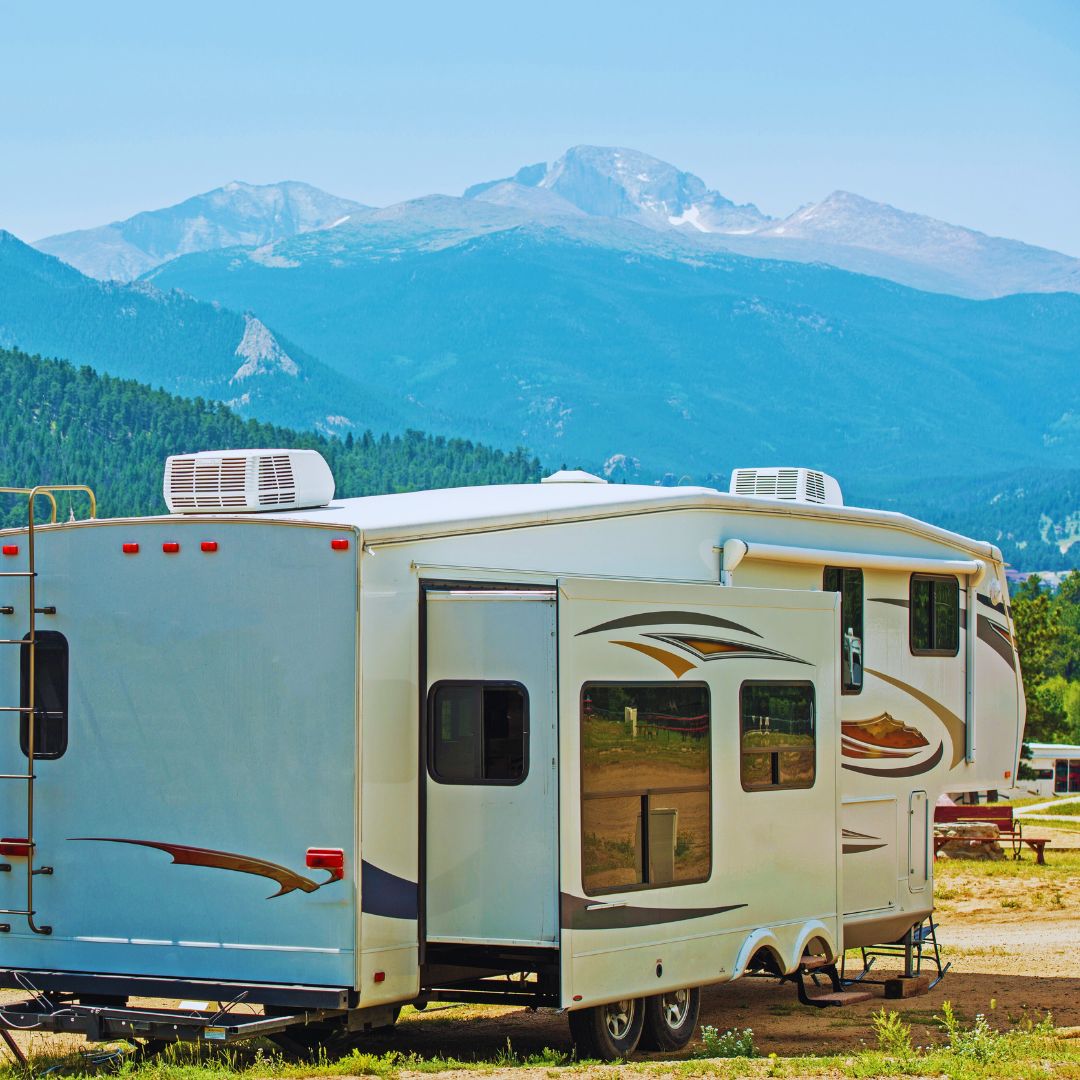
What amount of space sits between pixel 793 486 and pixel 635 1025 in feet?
15.8

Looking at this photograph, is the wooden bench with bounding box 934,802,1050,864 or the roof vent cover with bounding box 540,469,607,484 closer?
the roof vent cover with bounding box 540,469,607,484

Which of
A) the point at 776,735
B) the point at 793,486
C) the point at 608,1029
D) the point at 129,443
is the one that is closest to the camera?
the point at 608,1029

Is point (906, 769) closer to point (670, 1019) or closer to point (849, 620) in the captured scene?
point (849, 620)

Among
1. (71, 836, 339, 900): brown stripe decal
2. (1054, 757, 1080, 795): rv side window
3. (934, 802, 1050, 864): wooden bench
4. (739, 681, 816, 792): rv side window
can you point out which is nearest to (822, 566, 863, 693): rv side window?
(739, 681, 816, 792): rv side window

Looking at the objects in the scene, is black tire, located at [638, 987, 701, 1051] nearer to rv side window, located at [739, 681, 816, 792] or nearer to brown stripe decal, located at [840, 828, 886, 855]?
rv side window, located at [739, 681, 816, 792]

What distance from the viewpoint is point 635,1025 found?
10406 millimetres

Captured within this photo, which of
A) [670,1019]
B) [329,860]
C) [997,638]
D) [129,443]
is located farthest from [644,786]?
[129,443]

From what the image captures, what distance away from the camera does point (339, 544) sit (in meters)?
9.45

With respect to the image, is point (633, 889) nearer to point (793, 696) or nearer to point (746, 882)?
point (746, 882)

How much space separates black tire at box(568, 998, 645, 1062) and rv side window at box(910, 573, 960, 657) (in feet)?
14.6

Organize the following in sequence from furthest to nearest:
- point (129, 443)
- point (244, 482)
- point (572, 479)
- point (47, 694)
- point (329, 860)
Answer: point (129, 443), point (572, 479), point (244, 482), point (47, 694), point (329, 860)

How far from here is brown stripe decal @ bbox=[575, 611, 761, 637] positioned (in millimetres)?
9906

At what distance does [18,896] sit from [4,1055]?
1.55 metres

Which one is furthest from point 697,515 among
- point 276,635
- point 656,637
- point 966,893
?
point 966,893
